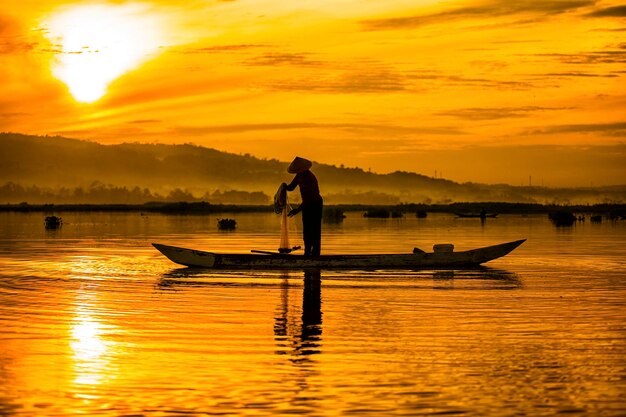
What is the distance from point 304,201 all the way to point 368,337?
14.7m

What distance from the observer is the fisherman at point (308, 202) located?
104ft

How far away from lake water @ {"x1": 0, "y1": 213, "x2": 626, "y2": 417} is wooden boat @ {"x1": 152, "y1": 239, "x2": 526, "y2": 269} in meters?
0.71

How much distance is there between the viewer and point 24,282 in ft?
94.1

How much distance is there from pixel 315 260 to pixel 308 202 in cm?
170

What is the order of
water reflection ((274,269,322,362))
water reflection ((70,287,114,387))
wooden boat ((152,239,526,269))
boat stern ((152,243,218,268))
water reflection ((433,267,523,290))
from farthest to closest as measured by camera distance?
boat stern ((152,243,218,268)), wooden boat ((152,239,526,269)), water reflection ((433,267,523,290)), water reflection ((274,269,322,362)), water reflection ((70,287,114,387))

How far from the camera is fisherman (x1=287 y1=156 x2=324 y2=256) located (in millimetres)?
31797

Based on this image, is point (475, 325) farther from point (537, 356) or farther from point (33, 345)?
point (33, 345)

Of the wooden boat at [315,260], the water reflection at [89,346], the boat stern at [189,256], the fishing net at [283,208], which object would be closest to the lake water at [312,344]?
the water reflection at [89,346]

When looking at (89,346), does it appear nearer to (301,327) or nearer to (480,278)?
(301,327)

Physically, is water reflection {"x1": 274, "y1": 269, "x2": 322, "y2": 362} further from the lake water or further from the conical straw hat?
the conical straw hat

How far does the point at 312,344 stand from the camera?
16953mm

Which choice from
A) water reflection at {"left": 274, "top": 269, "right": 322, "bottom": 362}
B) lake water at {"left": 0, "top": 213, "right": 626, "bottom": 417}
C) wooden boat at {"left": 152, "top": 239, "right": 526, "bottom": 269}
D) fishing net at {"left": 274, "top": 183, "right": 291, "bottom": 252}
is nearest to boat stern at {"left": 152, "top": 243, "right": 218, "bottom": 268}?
wooden boat at {"left": 152, "top": 239, "right": 526, "bottom": 269}

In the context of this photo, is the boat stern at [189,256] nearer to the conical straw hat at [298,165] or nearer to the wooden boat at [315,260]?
the wooden boat at [315,260]

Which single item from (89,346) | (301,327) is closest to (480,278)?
(301,327)
